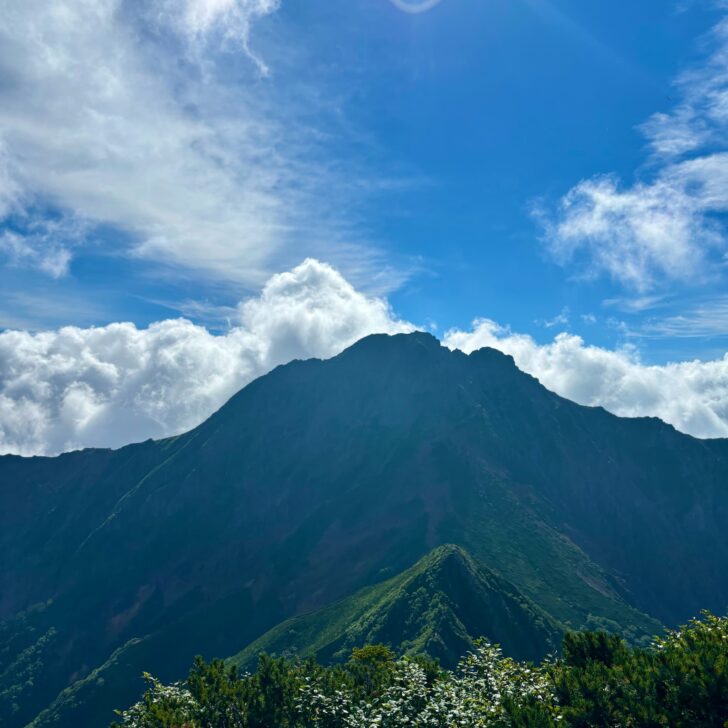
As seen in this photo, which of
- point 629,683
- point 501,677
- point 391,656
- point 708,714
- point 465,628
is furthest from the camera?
point 465,628

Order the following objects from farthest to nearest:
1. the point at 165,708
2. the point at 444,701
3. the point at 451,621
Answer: the point at 451,621 < the point at 165,708 < the point at 444,701

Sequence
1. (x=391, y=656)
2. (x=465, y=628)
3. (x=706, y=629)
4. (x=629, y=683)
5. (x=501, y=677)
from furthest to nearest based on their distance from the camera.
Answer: (x=465, y=628) < (x=391, y=656) < (x=706, y=629) < (x=501, y=677) < (x=629, y=683)

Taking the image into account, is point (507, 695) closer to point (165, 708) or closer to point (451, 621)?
point (165, 708)

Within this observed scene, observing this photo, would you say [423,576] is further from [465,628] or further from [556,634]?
[556,634]

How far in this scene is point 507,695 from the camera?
35531mm

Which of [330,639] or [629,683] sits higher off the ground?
[629,683]

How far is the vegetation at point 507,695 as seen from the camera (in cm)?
3441

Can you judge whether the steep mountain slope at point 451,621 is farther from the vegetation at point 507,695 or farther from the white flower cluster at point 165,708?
A: the white flower cluster at point 165,708

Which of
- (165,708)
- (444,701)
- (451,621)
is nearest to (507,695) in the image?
(444,701)

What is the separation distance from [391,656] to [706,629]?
3558cm

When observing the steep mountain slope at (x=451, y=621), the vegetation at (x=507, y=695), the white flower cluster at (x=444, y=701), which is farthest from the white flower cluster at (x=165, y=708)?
the steep mountain slope at (x=451, y=621)

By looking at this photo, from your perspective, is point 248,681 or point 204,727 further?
point 248,681

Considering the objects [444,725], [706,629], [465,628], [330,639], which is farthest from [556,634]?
[444,725]

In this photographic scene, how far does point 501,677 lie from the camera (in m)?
41.1
